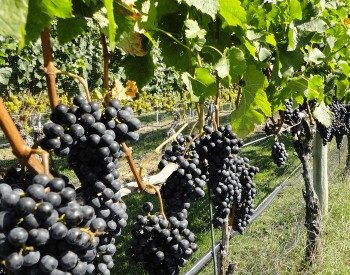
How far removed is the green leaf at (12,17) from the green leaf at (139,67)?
1.41 m

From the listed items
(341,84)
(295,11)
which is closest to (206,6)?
(295,11)

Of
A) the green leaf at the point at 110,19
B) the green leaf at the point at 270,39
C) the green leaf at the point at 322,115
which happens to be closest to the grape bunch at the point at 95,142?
the green leaf at the point at 110,19

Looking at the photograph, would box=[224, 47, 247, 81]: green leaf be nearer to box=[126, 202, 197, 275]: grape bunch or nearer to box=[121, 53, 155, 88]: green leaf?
box=[121, 53, 155, 88]: green leaf

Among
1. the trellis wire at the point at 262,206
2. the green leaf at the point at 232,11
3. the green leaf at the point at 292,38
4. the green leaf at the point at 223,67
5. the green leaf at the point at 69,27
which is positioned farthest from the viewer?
the trellis wire at the point at 262,206

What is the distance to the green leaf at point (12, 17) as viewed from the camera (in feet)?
1.94

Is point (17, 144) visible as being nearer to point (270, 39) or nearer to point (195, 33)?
point (195, 33)

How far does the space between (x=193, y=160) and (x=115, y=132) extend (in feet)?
2.87

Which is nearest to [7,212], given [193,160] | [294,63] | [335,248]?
[193,160]

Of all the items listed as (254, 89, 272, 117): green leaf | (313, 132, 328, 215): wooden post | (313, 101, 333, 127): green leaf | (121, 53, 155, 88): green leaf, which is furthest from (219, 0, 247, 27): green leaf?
(313, 132, 328, 215): wooden post

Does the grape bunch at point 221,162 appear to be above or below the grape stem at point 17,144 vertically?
below

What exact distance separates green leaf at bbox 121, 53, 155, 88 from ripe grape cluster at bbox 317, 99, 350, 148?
4196 mm

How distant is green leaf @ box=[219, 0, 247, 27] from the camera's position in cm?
173

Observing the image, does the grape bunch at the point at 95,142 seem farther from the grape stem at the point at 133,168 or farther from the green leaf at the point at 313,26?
the green leaf at the point at 313,26

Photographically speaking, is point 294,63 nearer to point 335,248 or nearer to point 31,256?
point 31,256
